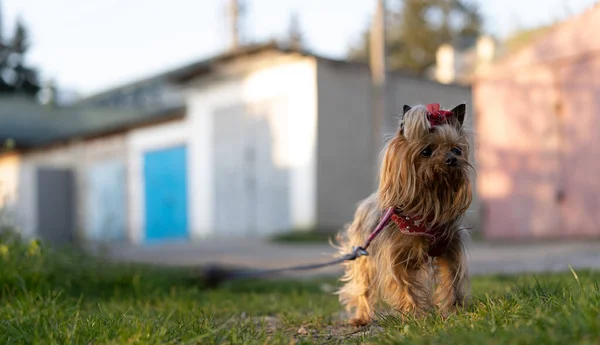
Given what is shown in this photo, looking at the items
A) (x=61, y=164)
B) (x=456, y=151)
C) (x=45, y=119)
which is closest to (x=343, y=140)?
(x=456, y=151)

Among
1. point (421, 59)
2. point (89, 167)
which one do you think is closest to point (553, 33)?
point (89, 167)

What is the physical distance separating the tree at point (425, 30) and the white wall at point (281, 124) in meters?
23.2

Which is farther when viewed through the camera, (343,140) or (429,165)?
(343,140)

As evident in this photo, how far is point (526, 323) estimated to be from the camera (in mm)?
2887

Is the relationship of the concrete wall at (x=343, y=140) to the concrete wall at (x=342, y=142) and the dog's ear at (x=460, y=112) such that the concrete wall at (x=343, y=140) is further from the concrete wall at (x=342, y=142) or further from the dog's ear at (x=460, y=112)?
the dog's ear at (x=460, y=112)

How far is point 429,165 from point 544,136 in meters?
10.1

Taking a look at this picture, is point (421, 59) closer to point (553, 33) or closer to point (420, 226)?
point (553, 33)

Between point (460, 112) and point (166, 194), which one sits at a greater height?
point (460, 112)

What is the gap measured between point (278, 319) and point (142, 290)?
92.5 inches

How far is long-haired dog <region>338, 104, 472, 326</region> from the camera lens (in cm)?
368

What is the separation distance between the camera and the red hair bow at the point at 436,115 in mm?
3732

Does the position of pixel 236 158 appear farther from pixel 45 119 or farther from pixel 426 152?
pixel 45 119

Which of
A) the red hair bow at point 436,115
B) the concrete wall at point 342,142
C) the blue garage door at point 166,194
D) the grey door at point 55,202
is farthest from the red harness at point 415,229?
the grey door at point 55,202

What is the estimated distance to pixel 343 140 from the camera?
16547mm
